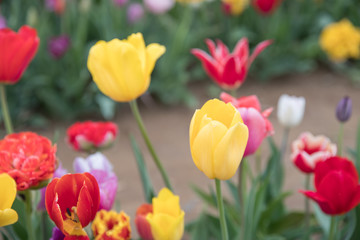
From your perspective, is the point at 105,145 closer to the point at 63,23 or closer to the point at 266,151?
the point at 266,151

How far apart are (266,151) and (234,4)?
1478 mm

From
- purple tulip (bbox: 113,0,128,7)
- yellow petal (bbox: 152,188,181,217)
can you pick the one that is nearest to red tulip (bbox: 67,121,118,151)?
yellow petal (bbox: 152,188,181,217)

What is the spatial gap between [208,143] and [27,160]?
33cm

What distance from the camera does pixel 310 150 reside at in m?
1.17

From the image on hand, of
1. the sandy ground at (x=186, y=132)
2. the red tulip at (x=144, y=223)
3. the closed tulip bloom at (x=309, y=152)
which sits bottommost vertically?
the sandy ground at (x=186, y=132)

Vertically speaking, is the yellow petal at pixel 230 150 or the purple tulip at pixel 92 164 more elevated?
the yellow petal at pixel 230 150

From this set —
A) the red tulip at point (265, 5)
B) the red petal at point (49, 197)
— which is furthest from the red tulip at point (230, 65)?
the red tulip at point (265, 5)

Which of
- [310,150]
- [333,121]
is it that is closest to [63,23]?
[333,121]

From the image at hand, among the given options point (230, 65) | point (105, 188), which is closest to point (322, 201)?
point (105, 188)

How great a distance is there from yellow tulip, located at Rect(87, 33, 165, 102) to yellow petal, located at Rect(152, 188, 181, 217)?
0.26 meters

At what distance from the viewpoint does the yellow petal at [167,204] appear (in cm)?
81

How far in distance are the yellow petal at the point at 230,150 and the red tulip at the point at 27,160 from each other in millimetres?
314

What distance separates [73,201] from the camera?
74 centimetres

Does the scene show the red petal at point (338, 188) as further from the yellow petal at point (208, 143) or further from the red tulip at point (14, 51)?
the red tulip at point (14, 51)
